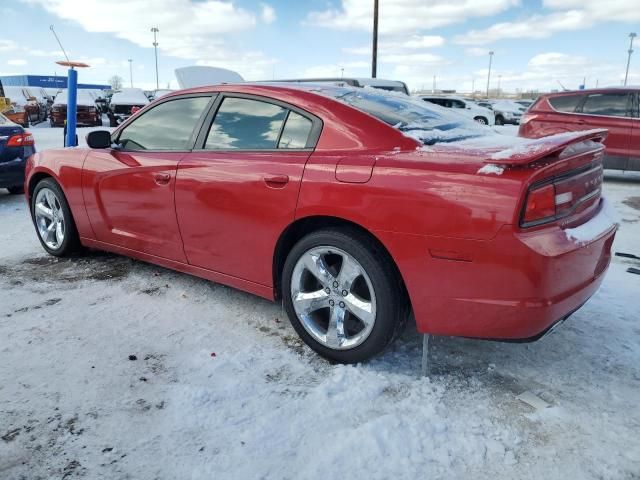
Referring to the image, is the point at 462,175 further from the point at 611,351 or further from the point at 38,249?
the point at 38,249

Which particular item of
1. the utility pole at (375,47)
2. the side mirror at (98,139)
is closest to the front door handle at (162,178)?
the side mirror at (98,139)

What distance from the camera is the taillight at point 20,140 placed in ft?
22.6

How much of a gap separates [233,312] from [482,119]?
22263mm

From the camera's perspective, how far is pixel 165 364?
8.93 feet

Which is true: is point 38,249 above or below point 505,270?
below

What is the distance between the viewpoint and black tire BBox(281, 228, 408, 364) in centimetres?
244

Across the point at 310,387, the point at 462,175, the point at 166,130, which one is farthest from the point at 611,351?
the point at 166,130

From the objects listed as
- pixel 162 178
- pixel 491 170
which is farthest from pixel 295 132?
pixel 491 170

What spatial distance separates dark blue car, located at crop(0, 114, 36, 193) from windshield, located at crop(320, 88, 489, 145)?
5576mm

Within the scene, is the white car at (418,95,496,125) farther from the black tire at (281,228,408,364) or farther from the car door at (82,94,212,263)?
the black tire at (281,228,408,364)

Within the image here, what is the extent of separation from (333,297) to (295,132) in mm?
927

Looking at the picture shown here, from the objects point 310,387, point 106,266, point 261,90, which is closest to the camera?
point 310,387

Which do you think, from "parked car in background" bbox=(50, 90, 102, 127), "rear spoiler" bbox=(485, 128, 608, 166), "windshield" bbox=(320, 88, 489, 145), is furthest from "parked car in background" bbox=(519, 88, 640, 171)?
"parked car in background" bbox=(50, 90, 102, 127)

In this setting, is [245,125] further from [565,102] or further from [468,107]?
[468,107]
